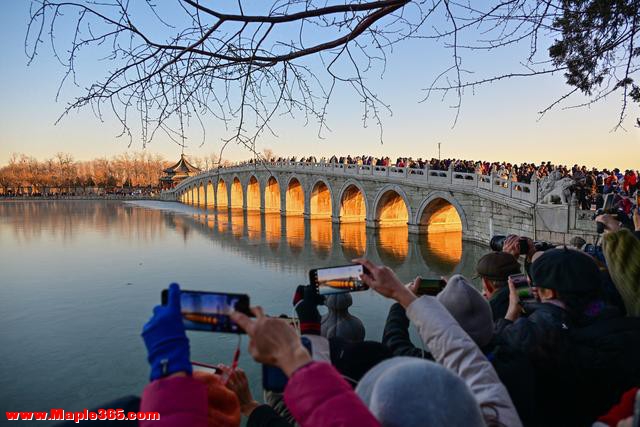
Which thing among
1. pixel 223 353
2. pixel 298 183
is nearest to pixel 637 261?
pixel 223 353

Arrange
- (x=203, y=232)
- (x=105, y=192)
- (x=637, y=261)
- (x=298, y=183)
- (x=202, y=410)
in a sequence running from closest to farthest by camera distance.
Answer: (x=202, y=410) → (x=637, y=261) → (x=203, y=232) → (x=298, y=183) → (x=105, y=192)

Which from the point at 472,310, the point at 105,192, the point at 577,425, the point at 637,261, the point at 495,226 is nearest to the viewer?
the point at 472,310

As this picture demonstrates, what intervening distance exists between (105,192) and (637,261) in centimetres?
7891

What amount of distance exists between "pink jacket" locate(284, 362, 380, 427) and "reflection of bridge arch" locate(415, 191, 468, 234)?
17.9m

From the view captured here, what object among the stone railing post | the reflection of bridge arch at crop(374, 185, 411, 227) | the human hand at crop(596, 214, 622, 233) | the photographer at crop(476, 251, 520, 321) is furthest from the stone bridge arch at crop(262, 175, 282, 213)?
the photographer at crop(476, 251, 520, 321)

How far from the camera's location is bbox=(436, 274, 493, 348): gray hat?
166 cm

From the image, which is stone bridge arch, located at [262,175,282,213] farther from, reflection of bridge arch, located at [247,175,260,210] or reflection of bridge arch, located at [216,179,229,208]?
reflection of bridge arch, located at [216,179,229,208]

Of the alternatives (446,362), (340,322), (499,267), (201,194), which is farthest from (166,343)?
(201,194)

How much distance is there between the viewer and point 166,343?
103cm

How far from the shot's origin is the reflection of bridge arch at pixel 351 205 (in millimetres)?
26344

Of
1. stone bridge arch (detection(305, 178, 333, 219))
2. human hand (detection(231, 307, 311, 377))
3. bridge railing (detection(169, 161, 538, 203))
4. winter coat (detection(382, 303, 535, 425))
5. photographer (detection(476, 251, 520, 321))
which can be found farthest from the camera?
stone bridge arch (detection(305, 178, 333, 219))

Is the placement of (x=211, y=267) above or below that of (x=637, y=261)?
below

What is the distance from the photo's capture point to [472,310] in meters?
1.66

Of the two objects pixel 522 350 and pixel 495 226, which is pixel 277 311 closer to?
pixel 522 350
